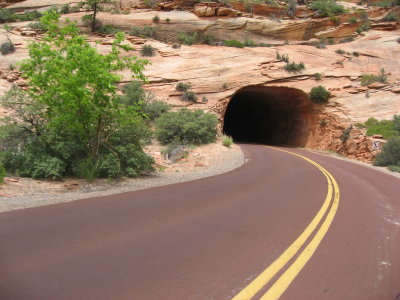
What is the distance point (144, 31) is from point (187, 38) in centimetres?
475

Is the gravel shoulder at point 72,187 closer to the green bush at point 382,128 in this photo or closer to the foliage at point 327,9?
the green bush at point 382,128

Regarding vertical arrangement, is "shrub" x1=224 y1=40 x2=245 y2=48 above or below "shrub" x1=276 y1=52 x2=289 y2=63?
above

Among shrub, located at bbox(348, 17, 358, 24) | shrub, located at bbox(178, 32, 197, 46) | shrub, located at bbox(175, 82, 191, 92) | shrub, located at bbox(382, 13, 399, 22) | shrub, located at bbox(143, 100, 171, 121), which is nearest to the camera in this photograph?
shrub, located at bbox(143, 100, 171, 121)

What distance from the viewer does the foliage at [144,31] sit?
3500cm

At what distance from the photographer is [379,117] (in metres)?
26.2

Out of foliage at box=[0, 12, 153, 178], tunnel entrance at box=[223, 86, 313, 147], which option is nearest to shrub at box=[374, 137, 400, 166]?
tunnel entrance at box=[223, 86, 313, 147]

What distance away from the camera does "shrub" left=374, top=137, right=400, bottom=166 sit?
19.5 meters

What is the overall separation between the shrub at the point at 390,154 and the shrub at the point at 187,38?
890 inches

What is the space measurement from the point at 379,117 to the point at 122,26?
27701 mm

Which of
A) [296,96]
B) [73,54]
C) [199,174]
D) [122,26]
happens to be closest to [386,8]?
[296,96]

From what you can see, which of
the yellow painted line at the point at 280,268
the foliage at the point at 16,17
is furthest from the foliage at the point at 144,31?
the yellow painted line at the point at 280,268

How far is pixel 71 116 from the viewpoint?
379 inches

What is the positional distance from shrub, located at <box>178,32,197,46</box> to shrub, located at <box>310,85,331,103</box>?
14104 millimetres

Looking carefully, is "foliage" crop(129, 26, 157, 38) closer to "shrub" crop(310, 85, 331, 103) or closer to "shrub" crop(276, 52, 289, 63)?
"shrub" crop(276, 52, 289, 63)
